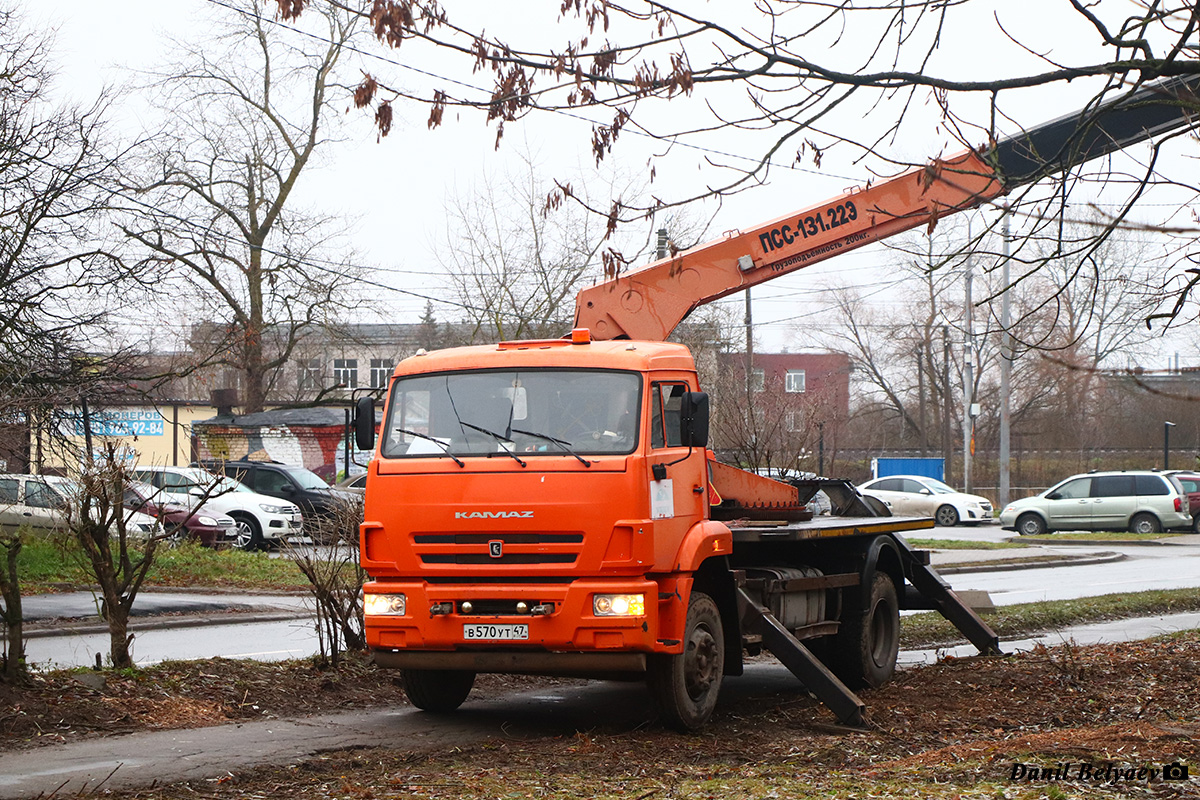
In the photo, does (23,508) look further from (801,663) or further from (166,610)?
(801,663)

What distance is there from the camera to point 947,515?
40.2 m

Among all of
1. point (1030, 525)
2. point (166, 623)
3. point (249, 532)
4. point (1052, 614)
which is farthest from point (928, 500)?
point (166, 623)

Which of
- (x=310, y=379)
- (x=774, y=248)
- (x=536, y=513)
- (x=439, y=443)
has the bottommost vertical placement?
(x=536, y=513)

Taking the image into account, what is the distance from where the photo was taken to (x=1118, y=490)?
35062 mm

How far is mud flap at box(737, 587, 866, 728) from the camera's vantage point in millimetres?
9062

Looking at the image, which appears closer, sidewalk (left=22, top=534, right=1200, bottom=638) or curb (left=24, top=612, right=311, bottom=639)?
curb (left=24, top=612, right=311, bottom=639)

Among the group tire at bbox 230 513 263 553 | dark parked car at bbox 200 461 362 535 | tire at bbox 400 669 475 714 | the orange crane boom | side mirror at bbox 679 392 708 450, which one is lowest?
tire at bbox 400 669 475 714

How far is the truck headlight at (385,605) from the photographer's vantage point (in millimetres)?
8836

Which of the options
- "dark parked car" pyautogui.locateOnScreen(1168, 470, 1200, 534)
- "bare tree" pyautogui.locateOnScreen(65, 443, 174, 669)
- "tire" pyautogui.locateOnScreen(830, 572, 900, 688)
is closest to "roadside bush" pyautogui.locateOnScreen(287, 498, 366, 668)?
"bare tree" pyautogui.locateOnScreen(65, 443, 174, 669)

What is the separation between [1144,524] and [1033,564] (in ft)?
35.3

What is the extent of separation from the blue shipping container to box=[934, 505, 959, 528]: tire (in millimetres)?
6654

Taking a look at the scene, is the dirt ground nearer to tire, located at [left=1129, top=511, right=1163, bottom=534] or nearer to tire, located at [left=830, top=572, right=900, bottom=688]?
tire, located at [left=830, top=572, right=900, bottom=688]

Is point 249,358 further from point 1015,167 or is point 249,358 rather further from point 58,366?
point 1015,167

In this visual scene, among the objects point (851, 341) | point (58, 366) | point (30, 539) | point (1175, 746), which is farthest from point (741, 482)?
point (851, 341)
